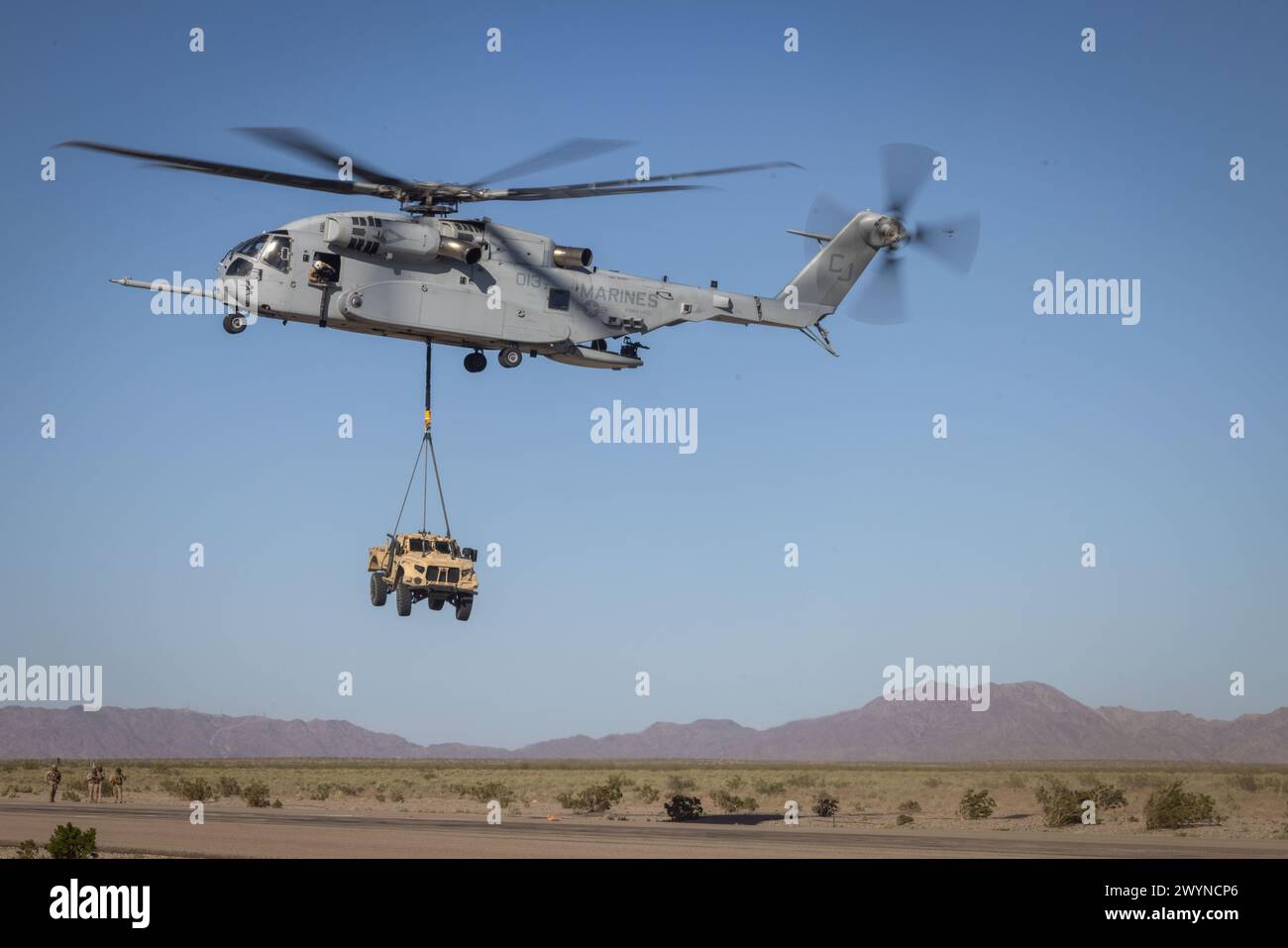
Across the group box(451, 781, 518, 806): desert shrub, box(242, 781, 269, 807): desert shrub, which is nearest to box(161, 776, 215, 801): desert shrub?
box(242, 781, 269, 807): desert shrub

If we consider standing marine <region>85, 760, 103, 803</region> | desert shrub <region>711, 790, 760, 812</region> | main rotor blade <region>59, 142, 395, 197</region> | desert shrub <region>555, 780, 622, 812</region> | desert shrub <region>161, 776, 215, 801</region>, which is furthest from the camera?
desert shrub <region>161, 776, 215, 801</region>

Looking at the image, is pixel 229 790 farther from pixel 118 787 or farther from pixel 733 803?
pixel 733 803

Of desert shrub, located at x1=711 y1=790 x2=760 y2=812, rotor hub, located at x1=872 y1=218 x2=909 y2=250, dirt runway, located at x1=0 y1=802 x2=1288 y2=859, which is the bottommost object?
desert shrub, located at x1=711 y1=790 x2=760 y2=812

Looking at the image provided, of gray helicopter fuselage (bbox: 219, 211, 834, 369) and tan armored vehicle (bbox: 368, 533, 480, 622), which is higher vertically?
gray helicopter fuselage (bbox: 219, 211, 834, 369)

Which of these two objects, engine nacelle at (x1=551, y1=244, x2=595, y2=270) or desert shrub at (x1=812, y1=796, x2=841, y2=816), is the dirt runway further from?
engine nacelle at (x1=551, y1=244, x2=595, y2=270)

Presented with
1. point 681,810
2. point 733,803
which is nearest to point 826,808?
point 733,803
